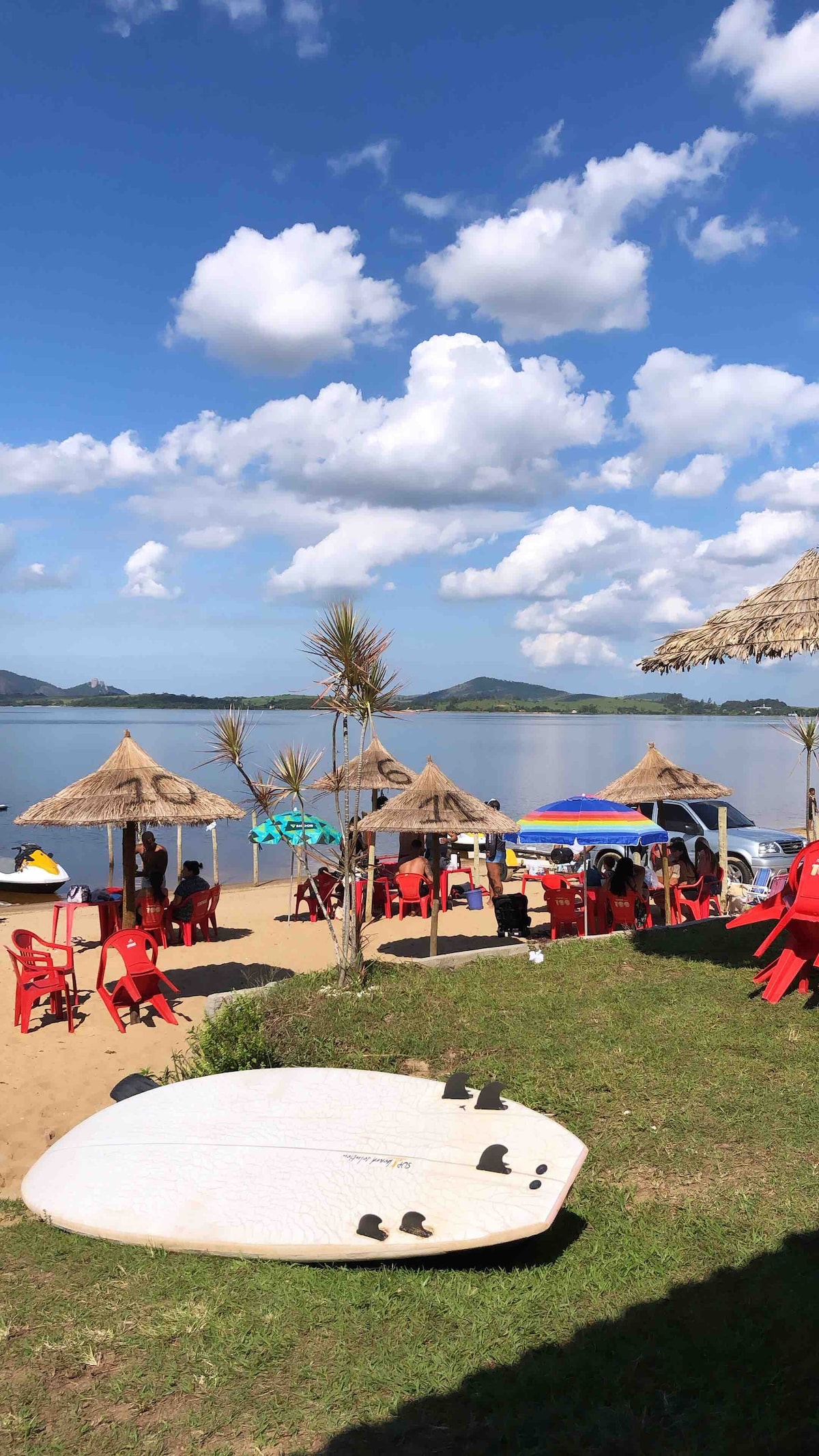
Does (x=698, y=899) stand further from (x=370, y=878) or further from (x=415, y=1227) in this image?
(x=415, y=1227)

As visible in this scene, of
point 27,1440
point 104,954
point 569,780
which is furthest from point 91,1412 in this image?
point 569,780

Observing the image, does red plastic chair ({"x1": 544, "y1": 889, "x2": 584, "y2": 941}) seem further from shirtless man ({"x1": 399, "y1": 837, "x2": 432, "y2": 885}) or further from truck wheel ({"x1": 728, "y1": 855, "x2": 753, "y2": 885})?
truck wheel ({"x1": 728, "y1": 855, "x2": 753, "y2": 885})

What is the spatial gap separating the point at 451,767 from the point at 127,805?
6023 cm

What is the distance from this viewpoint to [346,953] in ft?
29.9

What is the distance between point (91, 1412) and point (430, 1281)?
152 cm

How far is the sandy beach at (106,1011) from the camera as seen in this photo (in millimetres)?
7418

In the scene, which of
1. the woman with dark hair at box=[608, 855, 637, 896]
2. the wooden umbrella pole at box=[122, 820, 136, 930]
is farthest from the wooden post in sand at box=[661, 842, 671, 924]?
the wooden umbrella pole at box=[122, 820, 136, 930]

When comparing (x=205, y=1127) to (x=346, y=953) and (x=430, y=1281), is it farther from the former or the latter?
(x=346, y=953)

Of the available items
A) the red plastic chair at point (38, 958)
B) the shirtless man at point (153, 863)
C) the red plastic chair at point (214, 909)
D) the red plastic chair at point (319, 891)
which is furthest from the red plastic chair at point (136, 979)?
the red plastic chair at point (319, 891)

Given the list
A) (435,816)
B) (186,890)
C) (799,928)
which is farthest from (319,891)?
(799,928)

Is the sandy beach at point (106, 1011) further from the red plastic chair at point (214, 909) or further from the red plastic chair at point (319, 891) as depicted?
the red plastic chair at point (319, 891)

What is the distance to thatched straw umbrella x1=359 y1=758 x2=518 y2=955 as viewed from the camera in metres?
11.0

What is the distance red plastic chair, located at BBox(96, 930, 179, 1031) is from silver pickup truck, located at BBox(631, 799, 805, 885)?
9.23 meters

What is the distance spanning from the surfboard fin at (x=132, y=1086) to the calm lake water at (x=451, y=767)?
10.3ft
